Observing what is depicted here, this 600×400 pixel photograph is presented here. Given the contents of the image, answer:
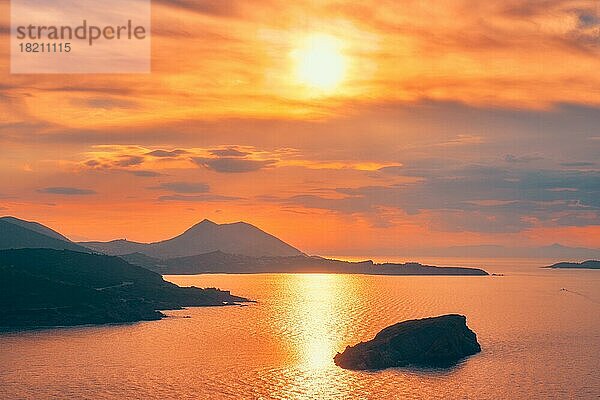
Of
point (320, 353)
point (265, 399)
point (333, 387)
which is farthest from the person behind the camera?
point (320, 353)

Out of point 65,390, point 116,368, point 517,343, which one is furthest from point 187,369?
point 517,343

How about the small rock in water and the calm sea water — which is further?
the small rock in water

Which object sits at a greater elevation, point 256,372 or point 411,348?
point 411,348

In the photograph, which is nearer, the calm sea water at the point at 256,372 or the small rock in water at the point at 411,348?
the calm sea water at the point at 256,372

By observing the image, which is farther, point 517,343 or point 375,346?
point 517,343

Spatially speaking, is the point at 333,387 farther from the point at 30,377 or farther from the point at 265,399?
the point at 30,377

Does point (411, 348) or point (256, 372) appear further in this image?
point (411, 348)

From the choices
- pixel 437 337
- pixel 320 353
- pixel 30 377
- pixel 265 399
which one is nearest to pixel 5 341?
pixel 30 377

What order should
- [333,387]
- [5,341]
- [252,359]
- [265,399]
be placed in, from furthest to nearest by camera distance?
[5,341] < [252,359] < [333,387] < [265,399]
